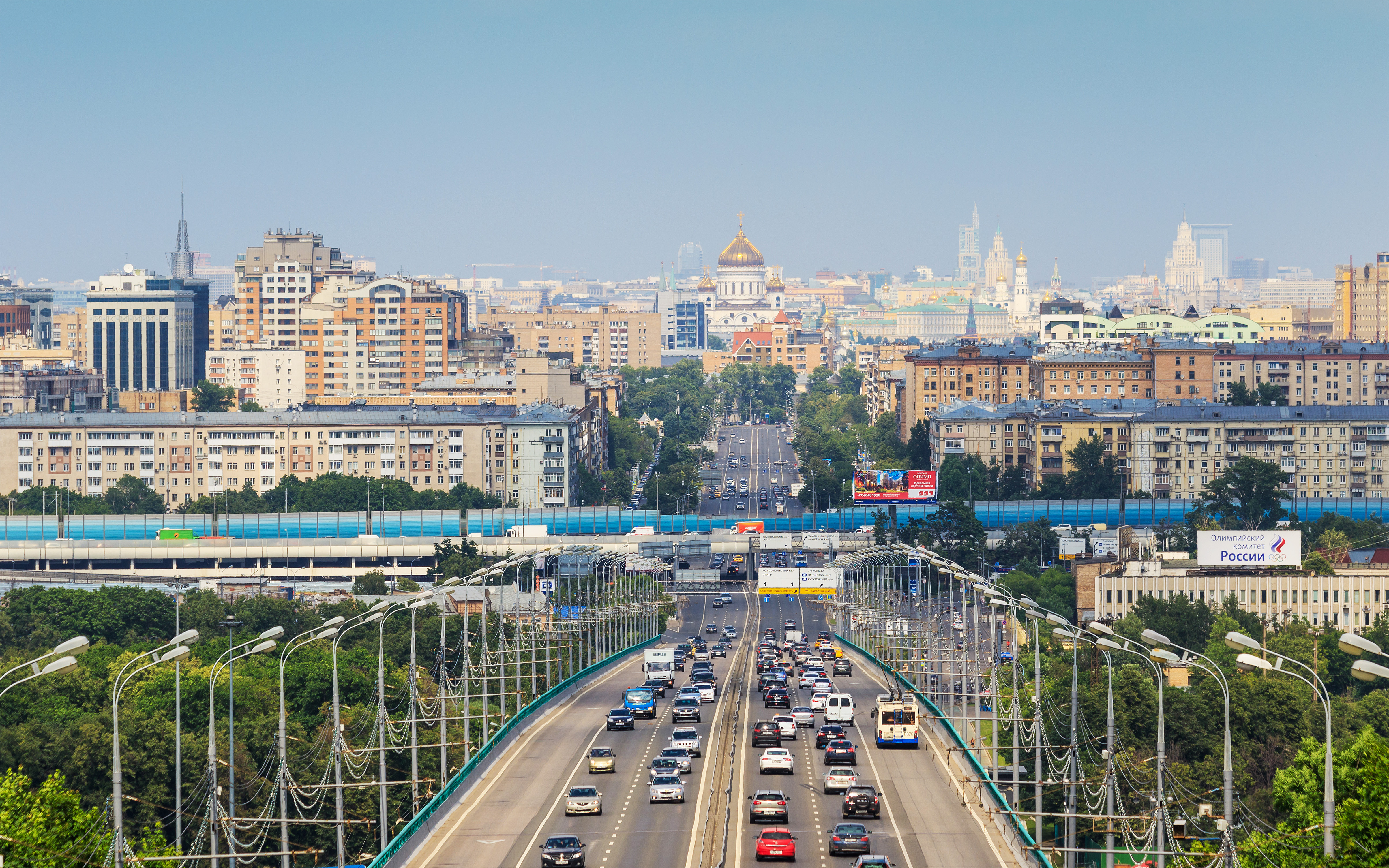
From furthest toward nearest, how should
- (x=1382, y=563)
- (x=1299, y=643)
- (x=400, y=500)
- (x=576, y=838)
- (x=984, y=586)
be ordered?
1. (x=400, y=500)
2. (x=1382, y=563)
3. (x=1299, y=643)
4. (x=984, y=586)
5. (x=576, y=838)

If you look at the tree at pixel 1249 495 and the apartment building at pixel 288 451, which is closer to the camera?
the tree at pixel 1249 495

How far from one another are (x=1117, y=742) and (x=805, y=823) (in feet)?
57.1

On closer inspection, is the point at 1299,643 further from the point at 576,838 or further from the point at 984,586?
the point at 576,838

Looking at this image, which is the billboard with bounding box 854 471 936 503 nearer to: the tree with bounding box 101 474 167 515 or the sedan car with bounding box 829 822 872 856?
the tree with bounding box 101 474 167 515

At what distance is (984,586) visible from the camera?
176 feet

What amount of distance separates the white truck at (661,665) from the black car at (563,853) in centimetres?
3900

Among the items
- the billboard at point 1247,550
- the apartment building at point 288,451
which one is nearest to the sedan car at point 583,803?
the billboard at point 1247,550

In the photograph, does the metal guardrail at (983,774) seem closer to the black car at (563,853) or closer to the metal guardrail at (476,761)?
the black car at (563,853)

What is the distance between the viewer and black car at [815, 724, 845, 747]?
5878cm

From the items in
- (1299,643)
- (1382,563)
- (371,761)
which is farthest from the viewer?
(1382,563)

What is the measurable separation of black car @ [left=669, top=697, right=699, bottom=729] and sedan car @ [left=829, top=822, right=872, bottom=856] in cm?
2321

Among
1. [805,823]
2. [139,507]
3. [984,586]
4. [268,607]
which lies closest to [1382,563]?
[268,607]

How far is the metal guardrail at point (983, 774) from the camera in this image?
42.5m

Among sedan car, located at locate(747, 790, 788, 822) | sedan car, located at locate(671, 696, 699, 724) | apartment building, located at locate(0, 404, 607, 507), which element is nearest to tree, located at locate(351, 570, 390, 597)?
apartment building, located at locate(0, 404, 607, 507)
